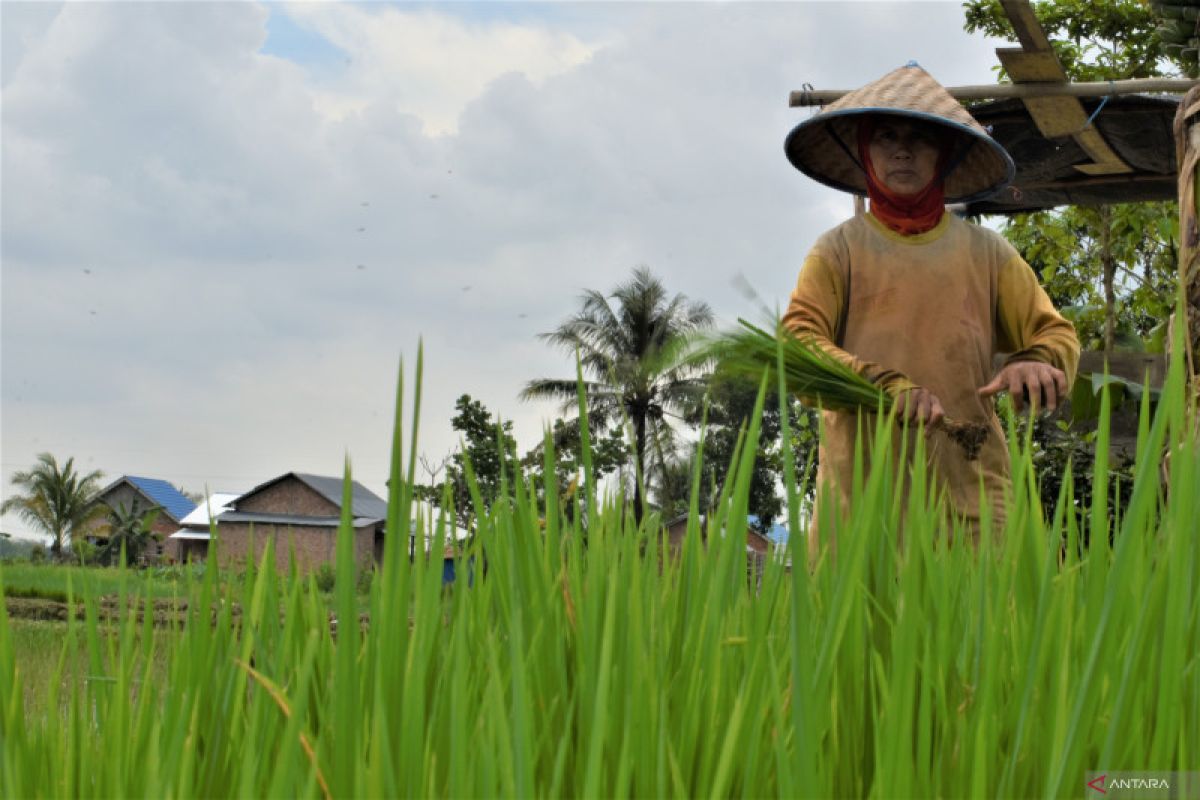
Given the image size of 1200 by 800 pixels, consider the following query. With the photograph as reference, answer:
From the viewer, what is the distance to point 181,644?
103cm

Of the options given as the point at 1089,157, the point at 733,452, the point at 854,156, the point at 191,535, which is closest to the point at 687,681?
the point at 733,452

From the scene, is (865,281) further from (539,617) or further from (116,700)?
(116,700)

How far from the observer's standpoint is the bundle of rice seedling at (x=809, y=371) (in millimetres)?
2301

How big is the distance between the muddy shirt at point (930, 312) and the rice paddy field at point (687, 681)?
5.31 feet

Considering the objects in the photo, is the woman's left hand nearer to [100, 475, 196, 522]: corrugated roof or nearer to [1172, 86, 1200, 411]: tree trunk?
[1172, 86, 1200, 411]: tree trunk

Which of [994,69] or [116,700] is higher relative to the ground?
[994,69]

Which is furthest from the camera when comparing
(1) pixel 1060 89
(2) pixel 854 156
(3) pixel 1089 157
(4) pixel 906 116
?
(3) pixel 1089 157

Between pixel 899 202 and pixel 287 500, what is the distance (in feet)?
143

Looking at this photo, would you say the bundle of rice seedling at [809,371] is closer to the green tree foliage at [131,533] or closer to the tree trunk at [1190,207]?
the tree trunk at [1190,207]

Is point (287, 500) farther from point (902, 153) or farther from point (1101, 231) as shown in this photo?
point (902, 153)

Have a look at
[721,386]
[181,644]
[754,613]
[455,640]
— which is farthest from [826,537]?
[721,386]

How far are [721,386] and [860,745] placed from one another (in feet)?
4.81

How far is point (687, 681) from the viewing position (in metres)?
0.86

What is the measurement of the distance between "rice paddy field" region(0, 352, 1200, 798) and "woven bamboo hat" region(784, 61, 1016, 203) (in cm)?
171
